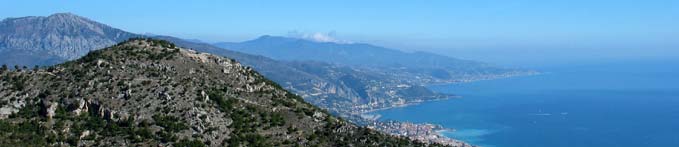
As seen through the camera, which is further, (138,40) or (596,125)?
(596,125)

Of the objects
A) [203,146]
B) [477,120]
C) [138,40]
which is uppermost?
[138,40]

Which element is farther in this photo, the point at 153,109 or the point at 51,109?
the point at 153,109

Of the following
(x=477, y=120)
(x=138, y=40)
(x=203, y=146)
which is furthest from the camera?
(x=477, y=120)

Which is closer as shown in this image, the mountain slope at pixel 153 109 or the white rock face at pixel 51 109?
the mountain slope at pixel 153 109

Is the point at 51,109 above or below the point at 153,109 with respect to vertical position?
below

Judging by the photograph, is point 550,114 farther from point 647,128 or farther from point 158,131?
point 158,131

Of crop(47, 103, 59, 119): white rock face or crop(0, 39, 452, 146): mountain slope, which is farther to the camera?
crop(47, 103, 59, 119): white rock face

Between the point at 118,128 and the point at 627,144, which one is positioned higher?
the point at 118,128

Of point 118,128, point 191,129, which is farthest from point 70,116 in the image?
point 191,129
